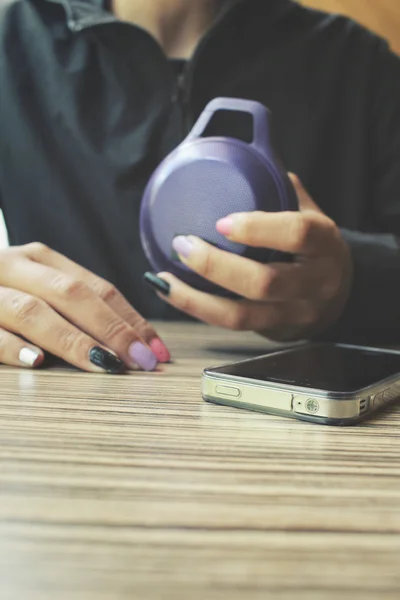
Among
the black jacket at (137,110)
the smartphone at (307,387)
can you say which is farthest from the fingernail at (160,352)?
the black jacket at (137,110)

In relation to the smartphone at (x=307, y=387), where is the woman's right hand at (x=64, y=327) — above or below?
→ below

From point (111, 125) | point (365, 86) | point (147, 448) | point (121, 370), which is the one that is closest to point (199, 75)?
point (111, 125)

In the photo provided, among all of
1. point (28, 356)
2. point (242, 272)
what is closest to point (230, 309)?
point (242, 272)

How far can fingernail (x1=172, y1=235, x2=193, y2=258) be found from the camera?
18.4 inches

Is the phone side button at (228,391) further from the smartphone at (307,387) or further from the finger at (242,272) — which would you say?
the finger at (242,272)

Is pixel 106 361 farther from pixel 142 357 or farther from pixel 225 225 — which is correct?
pixel 225 225

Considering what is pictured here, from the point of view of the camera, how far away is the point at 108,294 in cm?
50

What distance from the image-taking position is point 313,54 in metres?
0.89

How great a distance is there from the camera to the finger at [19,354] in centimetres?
43

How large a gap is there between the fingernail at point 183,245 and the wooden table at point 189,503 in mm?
155

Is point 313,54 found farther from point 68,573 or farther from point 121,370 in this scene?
point 68,573

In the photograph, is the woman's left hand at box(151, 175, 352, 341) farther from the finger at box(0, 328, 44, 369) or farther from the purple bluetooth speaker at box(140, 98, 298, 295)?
the finger at box(0, 328, 44, 369)

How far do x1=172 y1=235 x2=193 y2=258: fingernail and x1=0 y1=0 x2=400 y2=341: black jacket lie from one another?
1.13 feet

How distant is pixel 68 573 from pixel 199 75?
749 millimetres
